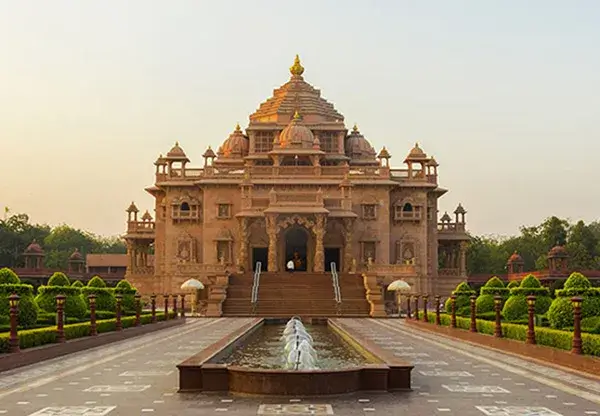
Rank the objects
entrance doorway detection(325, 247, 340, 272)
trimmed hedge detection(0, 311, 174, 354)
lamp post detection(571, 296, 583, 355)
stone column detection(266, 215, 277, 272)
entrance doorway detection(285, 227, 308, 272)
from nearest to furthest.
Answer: lamp post detection(571, 296, 583, 355)
trimmed hedge detection(0, 311, 174, 354)
stone column detection(266, 215, 277, 272)
entrance doorway detection(325, 247, 340, 272)
entrance doorway detection(285, 227, 308, 272)

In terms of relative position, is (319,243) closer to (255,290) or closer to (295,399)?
(255,290)

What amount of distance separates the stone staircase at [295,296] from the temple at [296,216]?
0.17m

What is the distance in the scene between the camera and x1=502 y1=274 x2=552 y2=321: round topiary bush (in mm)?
21281

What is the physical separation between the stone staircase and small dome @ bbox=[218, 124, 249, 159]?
1458 cm

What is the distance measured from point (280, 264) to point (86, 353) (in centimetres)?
2882

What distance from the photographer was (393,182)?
48750 millimetres

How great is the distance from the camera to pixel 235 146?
181ft

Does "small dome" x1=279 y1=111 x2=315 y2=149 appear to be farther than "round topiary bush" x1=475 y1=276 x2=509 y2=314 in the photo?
Yes

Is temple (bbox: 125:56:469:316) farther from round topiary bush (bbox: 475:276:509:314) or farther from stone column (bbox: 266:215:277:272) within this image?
round topiary bush (bbox: 475:276:509:314)

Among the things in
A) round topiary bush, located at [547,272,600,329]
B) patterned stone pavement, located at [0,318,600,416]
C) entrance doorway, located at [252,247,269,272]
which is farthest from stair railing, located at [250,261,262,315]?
round topiary bush, located at [547,272,600,329]

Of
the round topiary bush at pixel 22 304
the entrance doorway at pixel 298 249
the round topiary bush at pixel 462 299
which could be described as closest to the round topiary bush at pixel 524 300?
the round topiary bush at pixel 462 299

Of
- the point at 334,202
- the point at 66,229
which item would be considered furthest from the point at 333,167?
the point at 66,229

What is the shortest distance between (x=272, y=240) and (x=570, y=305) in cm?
2833

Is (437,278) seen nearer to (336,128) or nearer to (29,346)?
(336,128)
